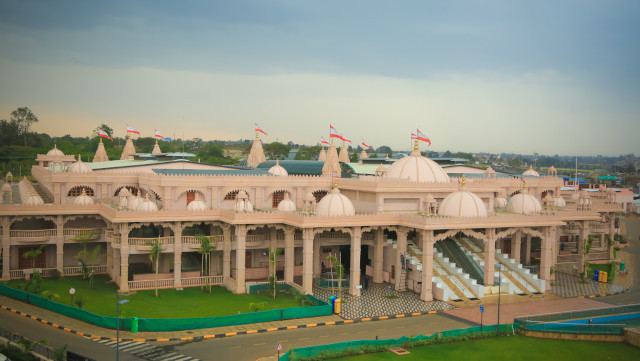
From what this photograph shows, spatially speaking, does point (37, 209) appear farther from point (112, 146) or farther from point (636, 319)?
point (112, 146)

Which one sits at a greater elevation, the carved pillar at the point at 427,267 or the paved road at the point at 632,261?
the carved pillar at the point at 427,267

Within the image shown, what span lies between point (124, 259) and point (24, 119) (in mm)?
82814

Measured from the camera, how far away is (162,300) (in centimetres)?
4616

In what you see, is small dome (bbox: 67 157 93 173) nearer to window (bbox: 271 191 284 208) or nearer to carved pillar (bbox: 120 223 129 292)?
carved pillar (bbox: 120 223 129 292)

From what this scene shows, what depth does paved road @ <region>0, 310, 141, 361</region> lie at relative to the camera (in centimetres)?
3409

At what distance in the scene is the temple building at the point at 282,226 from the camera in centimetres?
4972

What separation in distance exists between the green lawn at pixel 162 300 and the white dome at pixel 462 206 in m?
15.4

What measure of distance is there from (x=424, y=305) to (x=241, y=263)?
1556cm

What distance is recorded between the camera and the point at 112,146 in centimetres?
14800

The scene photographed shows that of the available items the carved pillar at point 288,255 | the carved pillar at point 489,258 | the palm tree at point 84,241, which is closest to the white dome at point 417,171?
the carved pillar at point 489,258

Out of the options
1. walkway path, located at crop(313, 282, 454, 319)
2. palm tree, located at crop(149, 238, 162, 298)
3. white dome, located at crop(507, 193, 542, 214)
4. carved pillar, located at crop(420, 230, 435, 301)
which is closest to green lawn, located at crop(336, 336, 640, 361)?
walkway path, located at crop(313, 282, 454, 319)

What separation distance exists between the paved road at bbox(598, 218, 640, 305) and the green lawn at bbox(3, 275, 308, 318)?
27.6m

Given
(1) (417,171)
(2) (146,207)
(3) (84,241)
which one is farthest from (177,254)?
(1) (417,171)

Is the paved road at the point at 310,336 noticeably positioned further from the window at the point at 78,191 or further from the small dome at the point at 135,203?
the window at the point at 78,191
